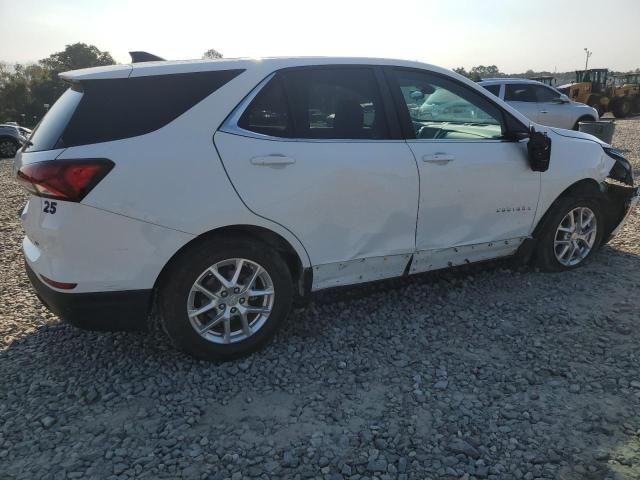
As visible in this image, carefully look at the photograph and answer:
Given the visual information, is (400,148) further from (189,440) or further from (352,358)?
(189,440)

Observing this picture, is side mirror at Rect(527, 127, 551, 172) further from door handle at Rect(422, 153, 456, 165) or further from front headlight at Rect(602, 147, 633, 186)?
front headlight at Rect(602, 147, 633, 186)

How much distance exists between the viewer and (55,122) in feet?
9.27

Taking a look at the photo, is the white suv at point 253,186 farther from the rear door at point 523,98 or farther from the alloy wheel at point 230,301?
the rear door at point 523,98

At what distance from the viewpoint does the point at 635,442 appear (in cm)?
240

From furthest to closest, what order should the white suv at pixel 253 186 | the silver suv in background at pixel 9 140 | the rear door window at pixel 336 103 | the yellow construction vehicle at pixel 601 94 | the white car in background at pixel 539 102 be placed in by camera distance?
the yellow construction vehicle at pixel 601 94, the silver suv in background at pixel 9 140, the white car in background at pixel 539 102, the rear door window at pixel 336 103, the white suv at pixel 253 186

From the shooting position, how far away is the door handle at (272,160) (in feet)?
9.63

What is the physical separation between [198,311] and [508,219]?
2.45 m

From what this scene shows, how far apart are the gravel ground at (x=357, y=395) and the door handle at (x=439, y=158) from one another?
110cm

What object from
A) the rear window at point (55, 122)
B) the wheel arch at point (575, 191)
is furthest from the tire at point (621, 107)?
the rear window at point (55, 122)

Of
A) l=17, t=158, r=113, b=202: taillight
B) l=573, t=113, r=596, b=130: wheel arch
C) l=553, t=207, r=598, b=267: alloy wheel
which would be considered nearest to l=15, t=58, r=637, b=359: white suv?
l=17, t=158, r=113, b=202: taillight

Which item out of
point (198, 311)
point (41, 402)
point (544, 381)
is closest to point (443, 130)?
point (544, 381)

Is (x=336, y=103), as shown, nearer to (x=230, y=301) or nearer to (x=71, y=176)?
(x=230, y=301)

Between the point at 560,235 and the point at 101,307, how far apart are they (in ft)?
11.9

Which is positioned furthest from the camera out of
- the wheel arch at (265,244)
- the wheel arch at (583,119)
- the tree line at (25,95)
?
the tree line at (25,95)
